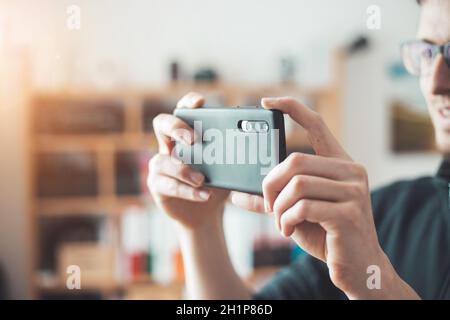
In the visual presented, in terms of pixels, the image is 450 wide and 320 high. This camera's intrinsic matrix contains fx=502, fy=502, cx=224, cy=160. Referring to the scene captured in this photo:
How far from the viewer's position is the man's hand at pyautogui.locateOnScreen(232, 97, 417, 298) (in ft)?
0.95

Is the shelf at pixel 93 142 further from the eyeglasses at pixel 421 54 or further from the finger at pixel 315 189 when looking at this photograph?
the finger at pixel 315 189

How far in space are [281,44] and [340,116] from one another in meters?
0.34

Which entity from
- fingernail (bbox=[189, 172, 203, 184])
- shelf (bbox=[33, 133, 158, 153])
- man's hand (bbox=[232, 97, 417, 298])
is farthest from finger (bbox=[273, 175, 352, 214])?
shelf (bbox=[33, 133, 158, 153])

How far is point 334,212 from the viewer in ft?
0.95

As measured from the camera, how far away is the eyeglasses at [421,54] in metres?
0.40

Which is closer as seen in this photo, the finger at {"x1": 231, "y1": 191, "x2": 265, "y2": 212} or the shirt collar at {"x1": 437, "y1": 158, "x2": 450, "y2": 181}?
the finger at {"x1": 231, "y1": 191, "x2": 265, "y2": 212}

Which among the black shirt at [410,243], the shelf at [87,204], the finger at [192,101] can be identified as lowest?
the shelf at [87,204]

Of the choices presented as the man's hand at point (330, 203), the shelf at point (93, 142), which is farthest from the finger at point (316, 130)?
the shelf at point (93, 142)

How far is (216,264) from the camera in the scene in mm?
483

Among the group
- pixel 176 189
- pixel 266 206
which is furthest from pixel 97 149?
pixel 266 206

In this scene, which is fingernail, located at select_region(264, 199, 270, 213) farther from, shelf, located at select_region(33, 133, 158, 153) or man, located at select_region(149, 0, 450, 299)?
shelf, located at select_region(33, 133, 158, 153)

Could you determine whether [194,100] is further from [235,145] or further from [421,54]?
[421,54]
